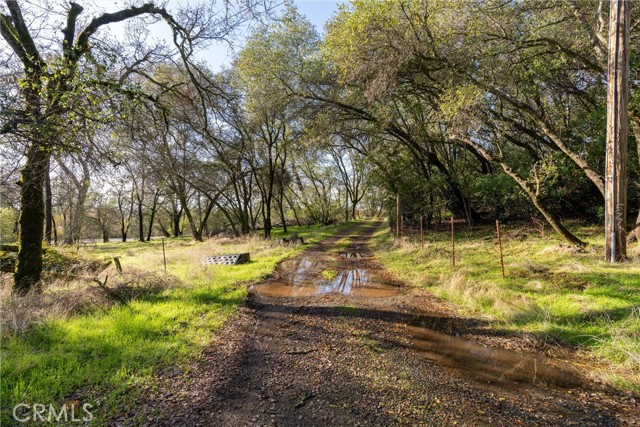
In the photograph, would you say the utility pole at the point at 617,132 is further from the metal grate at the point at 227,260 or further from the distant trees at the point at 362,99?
the metal grate at the point at 227,260

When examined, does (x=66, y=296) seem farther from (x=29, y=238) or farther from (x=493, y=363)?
(x=493, y=363)

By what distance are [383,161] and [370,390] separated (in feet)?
53.7

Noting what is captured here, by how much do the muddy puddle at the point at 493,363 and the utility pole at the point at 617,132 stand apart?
5.27m

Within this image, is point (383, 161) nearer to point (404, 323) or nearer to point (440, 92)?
point (440, 92)

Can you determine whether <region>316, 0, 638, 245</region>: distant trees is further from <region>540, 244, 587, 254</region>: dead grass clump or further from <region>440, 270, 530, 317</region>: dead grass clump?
<region>440, 270, 530, 317</region>: dead grass clump

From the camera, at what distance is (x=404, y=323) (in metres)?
5.26

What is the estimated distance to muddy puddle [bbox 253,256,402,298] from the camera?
7359mm

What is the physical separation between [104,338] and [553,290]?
783 cm

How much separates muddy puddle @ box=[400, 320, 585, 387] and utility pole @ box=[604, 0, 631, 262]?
208 inches

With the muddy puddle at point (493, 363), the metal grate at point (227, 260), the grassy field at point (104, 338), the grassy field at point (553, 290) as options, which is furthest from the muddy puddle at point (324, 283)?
the muddy puddle at point (493, 363)

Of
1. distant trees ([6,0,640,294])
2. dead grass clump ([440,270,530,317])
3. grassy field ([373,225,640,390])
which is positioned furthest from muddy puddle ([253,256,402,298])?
distant trees ([6,0,640,294])

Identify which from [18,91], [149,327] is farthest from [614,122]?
[18,91]

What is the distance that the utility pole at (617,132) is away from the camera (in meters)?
6.77

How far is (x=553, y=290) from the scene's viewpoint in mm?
5867
